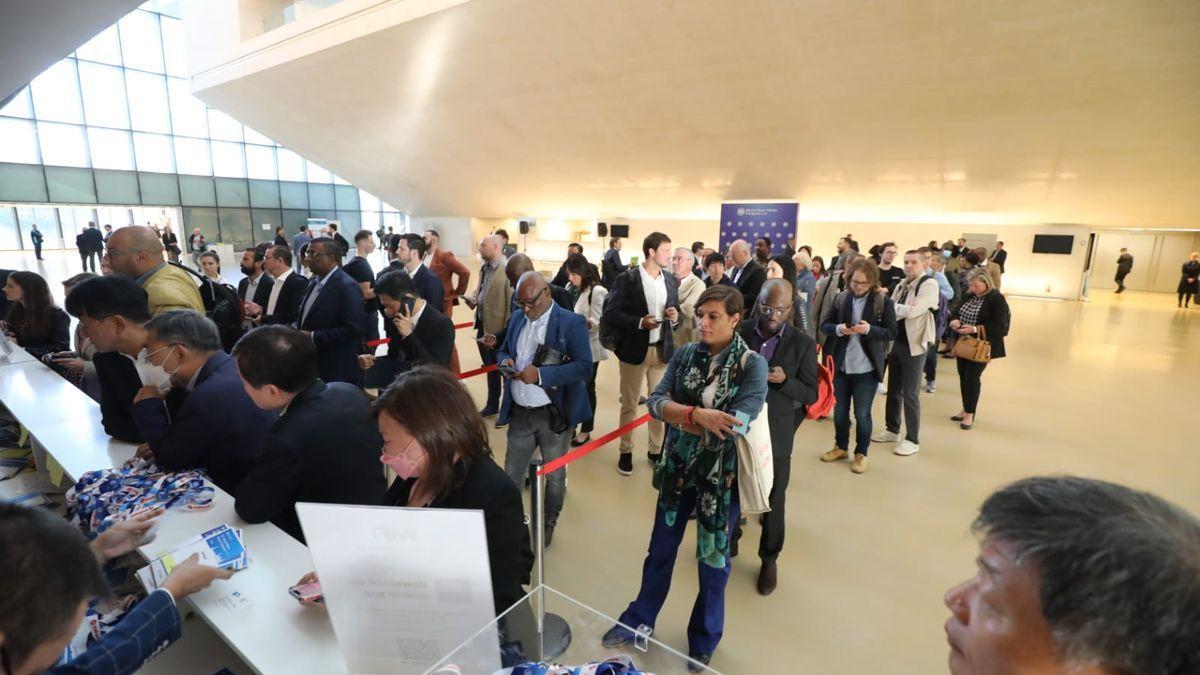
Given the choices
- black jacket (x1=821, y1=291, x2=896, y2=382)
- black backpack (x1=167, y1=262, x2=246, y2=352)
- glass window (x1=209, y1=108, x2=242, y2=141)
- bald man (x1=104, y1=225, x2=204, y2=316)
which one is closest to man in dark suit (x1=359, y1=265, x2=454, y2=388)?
bald man (x1=104, y1=225, x2=204, y2=316)

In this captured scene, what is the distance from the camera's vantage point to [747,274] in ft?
18.3

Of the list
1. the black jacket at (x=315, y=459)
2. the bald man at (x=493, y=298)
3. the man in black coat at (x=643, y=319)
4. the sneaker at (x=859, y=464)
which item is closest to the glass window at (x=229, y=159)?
the bald man at (x=493, y=298)

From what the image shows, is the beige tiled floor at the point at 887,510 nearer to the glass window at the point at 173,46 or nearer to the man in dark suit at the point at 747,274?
the man in dark suit at the point at 747,274

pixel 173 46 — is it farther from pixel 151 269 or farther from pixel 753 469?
pixel 753 469

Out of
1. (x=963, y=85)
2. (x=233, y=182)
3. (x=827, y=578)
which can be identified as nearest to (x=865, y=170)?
(x=963, y=85)

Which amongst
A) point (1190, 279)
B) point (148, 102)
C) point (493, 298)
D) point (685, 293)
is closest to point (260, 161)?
point (148, 102)

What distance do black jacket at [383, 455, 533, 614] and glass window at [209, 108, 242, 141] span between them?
27139 millimetres

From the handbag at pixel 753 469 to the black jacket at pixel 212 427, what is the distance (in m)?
1.95

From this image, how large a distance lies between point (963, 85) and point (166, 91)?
26.8 metres

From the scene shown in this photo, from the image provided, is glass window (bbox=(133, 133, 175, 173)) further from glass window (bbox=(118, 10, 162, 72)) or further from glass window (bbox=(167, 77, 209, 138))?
glass window (bbox=(118, 10, 162, 72))

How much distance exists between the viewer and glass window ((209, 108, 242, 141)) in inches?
899

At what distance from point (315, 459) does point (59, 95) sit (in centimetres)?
2620

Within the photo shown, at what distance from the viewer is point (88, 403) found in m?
3.24

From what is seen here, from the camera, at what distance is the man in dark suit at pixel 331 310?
13.6 ft
